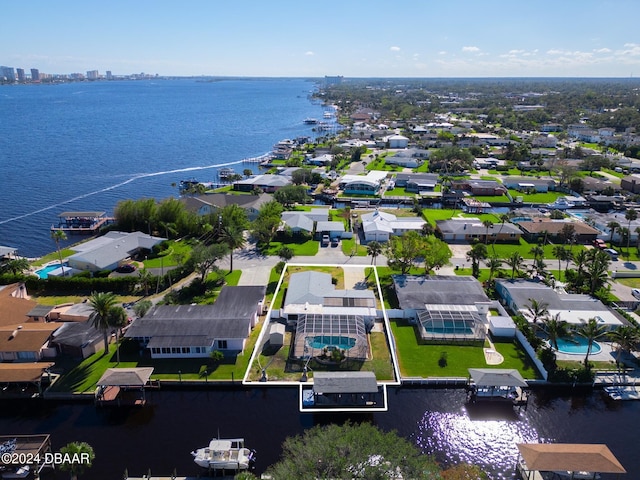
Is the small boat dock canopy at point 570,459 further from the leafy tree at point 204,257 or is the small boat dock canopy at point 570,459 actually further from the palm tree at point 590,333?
the leafy tree at point 204,257

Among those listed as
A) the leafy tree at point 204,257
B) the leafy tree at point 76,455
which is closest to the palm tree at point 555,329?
the leafy tree at point 204,257

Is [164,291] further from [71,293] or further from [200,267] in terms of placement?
[71,293]

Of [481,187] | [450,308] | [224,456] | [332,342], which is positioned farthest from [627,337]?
[481,187]

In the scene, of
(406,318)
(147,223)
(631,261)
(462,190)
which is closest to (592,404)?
(406,318)

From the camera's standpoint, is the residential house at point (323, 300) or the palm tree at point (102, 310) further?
the residential house at point (323, 300)

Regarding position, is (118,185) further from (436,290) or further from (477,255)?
(477,255)

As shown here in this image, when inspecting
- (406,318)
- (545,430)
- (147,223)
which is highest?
(147,223)

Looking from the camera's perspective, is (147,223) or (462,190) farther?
(462,190)
